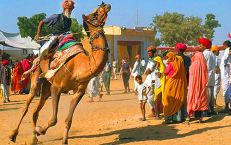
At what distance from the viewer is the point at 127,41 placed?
52062 millimetres

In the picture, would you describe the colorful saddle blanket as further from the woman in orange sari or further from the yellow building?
the yellow building

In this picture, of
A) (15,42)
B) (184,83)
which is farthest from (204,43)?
(15,42)

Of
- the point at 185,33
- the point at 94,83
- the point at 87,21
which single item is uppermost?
the point at 185,33

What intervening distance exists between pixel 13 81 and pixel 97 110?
10384 mm

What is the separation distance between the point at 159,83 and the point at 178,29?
66729 millimetres

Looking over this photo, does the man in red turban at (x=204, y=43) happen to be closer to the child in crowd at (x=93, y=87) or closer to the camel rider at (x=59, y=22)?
the camel rider at (x=59, y=22)

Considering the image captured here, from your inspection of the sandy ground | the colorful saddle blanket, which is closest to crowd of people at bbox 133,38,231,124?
the sandy ground

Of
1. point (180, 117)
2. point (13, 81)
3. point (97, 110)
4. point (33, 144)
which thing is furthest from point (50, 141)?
point (13, 81)

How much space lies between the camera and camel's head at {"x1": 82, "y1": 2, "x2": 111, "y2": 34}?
801cm

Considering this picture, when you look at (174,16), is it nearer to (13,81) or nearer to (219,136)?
(13,81)

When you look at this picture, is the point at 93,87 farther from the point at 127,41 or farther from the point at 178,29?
the point at 178,29

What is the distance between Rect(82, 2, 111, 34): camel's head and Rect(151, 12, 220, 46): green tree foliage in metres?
69.3

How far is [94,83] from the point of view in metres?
17.6

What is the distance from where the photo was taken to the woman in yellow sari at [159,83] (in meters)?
10.9
